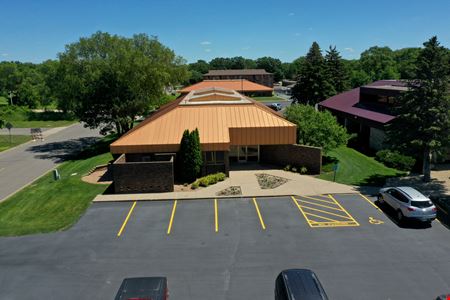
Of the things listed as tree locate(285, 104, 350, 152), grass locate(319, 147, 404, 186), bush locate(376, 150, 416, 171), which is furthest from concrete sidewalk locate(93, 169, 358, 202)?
bush locate(376, 150, 416, 171)

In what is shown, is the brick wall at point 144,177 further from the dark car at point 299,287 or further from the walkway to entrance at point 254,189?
the dark car at point 299,287

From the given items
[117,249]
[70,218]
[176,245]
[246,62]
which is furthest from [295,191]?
[246,62]

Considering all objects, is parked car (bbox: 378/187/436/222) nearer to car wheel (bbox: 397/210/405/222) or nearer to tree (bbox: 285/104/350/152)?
car wheel (bbox: 397/210/405/222)

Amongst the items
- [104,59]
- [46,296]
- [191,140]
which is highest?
[104,59]

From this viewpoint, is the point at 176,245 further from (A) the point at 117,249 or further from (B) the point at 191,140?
(B) the point at 191,140

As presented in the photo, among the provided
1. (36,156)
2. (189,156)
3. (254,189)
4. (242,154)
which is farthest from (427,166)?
(36,156)

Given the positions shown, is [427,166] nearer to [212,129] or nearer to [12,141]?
Answer: [212,129]

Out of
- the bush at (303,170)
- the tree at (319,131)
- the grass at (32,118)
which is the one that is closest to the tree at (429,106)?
the tree at (319,131)
